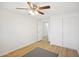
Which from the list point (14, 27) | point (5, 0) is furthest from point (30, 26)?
point (5, 0)

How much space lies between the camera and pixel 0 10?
979 millimetres

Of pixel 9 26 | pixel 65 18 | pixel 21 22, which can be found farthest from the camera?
pixel 21 22

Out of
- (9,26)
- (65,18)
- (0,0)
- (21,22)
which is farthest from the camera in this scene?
(21,22)

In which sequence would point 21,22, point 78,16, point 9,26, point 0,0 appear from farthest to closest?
point 21,22 → point 9,26 → point 78,16 → point 0,0

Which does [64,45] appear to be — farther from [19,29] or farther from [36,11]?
[19,29]

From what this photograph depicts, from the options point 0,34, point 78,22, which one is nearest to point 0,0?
point 0,34

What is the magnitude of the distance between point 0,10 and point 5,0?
25 cm

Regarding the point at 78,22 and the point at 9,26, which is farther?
the point at 9,26

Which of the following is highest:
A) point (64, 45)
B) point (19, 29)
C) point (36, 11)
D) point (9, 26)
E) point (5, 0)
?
point (5, 0)

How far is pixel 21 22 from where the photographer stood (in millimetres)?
1432

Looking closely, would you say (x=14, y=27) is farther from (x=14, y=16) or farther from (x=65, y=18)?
(x=65, y=18)

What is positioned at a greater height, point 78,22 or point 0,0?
point 0,0

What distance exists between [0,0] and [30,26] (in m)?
0.81

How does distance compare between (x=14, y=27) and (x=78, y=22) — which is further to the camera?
(x=14, y=27)
